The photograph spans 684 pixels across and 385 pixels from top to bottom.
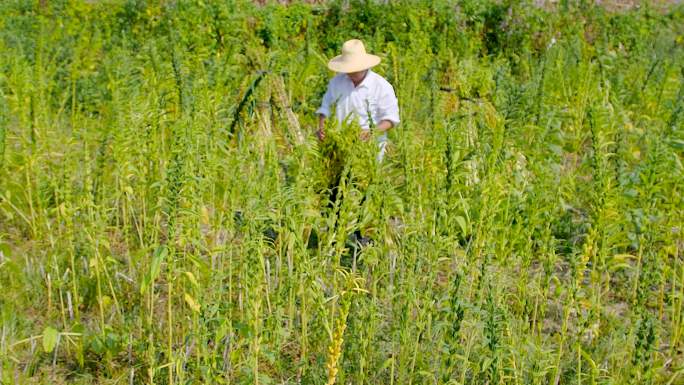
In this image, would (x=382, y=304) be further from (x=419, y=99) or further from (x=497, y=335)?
(x=419, y=99)

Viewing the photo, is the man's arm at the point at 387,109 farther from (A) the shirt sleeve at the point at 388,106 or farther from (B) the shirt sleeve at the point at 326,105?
(B) the shirt sleeve at the point at 326,105

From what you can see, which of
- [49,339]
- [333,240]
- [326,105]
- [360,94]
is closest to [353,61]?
[360,94]

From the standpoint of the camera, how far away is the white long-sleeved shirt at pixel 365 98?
4.56m

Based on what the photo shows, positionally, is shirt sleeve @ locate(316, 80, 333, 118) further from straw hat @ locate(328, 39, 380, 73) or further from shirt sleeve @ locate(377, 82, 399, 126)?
shirt sleeve @ locate(377, 82, 399, 126)

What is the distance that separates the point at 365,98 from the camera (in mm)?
4586

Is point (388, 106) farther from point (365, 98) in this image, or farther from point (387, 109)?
point (365, 98)

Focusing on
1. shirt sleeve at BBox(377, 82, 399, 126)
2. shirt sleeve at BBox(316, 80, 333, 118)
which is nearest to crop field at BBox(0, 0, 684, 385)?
shirt sleeve at BBox(377, 82, 399, 126)

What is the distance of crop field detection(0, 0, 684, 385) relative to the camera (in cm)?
253

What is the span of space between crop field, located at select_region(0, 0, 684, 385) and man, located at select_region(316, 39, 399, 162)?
157 millimetres

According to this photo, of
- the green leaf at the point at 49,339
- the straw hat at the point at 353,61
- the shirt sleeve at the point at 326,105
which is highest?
the straw hat at the point at 353,61

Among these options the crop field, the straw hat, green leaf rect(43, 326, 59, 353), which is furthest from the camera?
the straw hat

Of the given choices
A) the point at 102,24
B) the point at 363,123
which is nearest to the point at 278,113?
the point at 363,123

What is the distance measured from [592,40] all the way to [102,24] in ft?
17.0

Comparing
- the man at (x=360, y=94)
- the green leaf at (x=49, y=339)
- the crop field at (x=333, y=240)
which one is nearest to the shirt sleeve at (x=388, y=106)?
the man at (x=360, y=94)
